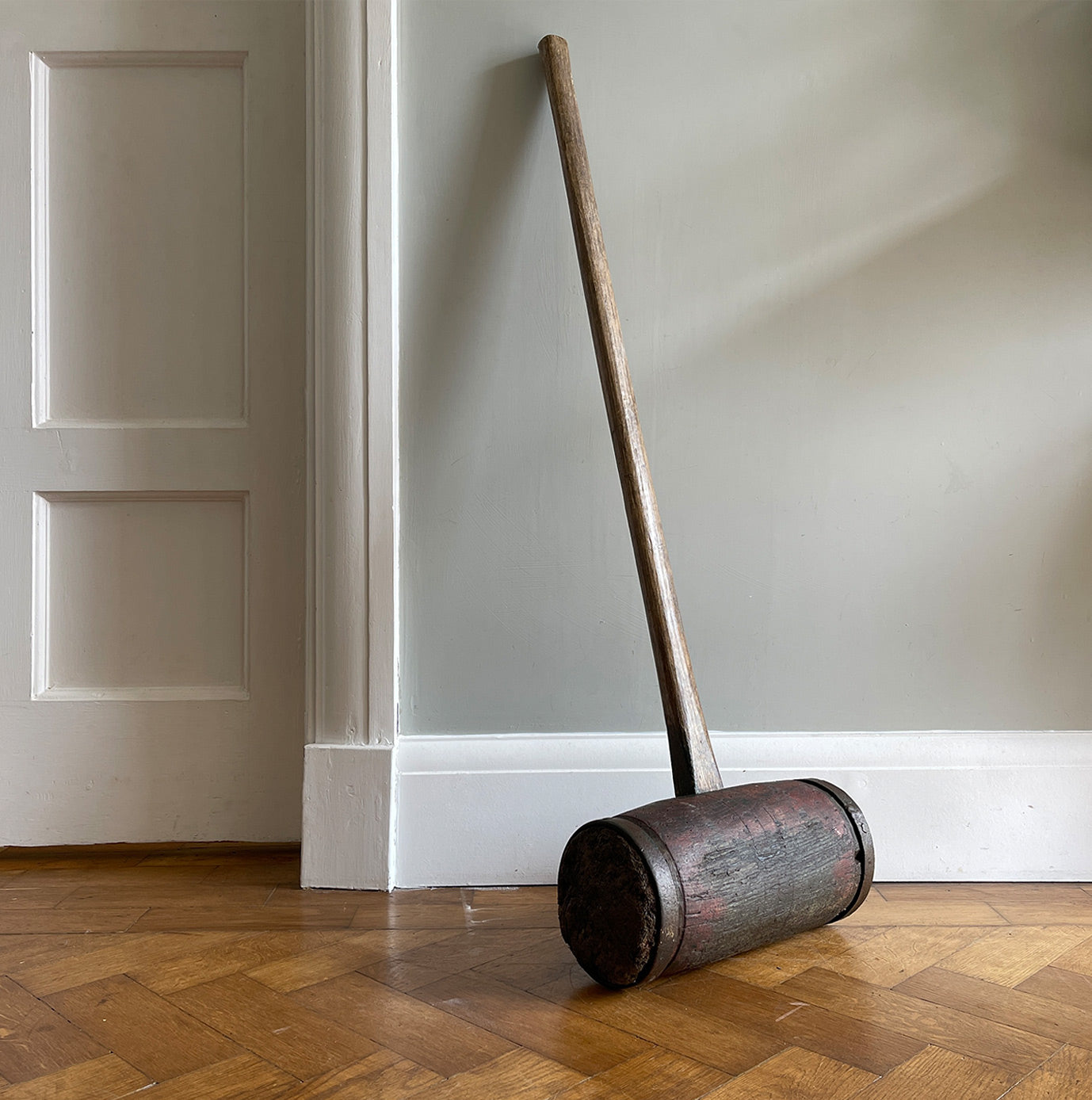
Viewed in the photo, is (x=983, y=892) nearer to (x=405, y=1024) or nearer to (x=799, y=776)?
(x=799, y=776)

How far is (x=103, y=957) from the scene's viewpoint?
1137 mm

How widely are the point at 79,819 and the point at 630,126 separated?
142cm

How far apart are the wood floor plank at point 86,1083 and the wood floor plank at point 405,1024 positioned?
0.19 meters

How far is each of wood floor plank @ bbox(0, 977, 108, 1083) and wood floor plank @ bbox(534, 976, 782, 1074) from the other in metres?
0.47

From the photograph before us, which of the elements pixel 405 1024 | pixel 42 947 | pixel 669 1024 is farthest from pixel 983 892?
pixel 42 947

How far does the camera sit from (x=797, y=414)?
1.49 m

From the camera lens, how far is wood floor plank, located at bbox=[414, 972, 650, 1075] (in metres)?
0.92

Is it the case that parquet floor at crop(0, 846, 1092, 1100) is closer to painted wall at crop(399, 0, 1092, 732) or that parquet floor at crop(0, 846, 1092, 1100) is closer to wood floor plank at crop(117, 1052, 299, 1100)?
wood floor plank at crop(117, 1052, 299, 1100)

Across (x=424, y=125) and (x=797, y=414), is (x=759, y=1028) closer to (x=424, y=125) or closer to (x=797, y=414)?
(x=797, y=414)

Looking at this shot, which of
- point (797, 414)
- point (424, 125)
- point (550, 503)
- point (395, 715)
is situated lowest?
point (395, 715)

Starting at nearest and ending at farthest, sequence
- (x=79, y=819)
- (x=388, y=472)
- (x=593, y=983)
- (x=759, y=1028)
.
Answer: (x=759, y=1028), (x=593, y=983), (x=388, y=472), (x=79, y=819)

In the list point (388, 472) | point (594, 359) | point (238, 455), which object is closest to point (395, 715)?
point (388, 472)

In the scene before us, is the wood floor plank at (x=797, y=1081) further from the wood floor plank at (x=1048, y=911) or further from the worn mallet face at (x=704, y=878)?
the wood floor plank at (x=1048, y=911)

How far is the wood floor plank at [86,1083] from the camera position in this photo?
83 centimetres
